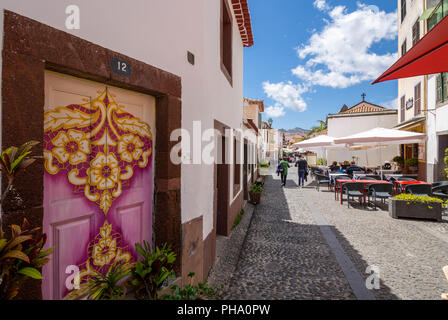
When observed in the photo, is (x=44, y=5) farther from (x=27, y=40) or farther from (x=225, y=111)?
(x=225, y=111)

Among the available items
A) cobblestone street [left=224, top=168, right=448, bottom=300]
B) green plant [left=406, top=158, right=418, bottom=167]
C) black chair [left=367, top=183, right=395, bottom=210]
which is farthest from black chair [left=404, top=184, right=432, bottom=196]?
green plant [left=406, top=158, right=418, bottom=167]

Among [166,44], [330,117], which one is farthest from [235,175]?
[330,117]

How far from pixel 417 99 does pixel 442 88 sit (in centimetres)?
323

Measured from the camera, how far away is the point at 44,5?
5.34 feet

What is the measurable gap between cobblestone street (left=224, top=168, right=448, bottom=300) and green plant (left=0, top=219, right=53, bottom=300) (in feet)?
8.86

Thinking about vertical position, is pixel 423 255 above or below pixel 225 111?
below

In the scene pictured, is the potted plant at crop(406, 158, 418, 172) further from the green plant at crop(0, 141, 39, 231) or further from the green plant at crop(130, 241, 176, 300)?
the green plant at crop(0, 141, 39, 231)

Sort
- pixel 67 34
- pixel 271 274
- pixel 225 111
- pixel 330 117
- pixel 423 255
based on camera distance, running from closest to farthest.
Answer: pixel 67 34 < pixel 271 274 < pixel 423 255 < pixel 225 111 < pixel 330 117

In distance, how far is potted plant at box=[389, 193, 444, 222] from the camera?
6469mm

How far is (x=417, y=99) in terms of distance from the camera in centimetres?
1276

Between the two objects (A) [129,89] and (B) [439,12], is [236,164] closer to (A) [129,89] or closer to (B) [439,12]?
(A) [129,89]

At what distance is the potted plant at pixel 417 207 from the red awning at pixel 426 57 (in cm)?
430

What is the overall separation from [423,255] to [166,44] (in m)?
5.68

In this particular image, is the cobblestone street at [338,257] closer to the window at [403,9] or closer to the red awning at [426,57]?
the red awning at [426,57]
